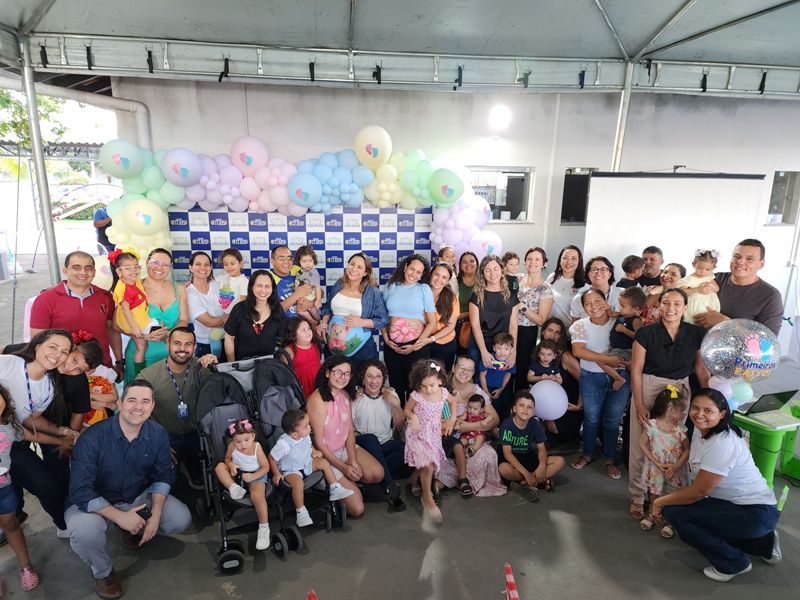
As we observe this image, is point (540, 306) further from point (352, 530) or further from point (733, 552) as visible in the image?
point (352, 530)

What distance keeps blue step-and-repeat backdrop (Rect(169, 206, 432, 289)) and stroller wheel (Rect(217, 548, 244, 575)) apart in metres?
3.32

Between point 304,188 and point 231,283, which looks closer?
point 231,283

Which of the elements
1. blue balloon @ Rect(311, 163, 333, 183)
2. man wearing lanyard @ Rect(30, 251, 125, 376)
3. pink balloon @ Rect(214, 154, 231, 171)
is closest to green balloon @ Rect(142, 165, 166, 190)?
pink balloon @ Rect(214, 154, 231, 171)

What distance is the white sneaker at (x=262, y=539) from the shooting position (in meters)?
2.63

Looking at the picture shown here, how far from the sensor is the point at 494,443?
11.8 ft

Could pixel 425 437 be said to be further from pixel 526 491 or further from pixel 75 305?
pixel 75 305

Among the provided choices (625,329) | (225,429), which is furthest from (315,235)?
(625,329)

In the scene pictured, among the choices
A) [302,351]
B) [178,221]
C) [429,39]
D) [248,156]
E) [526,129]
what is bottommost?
[302,351]

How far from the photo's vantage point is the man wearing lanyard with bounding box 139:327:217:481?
3.12 m

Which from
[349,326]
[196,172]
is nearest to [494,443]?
[349,326]

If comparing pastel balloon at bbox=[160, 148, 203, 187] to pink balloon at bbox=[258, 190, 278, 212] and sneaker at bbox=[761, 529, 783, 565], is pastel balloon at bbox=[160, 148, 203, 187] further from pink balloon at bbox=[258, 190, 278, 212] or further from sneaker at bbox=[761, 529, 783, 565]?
sneaker at bbox=[761, 529, 783, 565]

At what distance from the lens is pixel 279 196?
16.1 feet

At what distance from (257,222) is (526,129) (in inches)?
153

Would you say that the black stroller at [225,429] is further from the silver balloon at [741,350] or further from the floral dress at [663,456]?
the silver balloon at [741,350]
